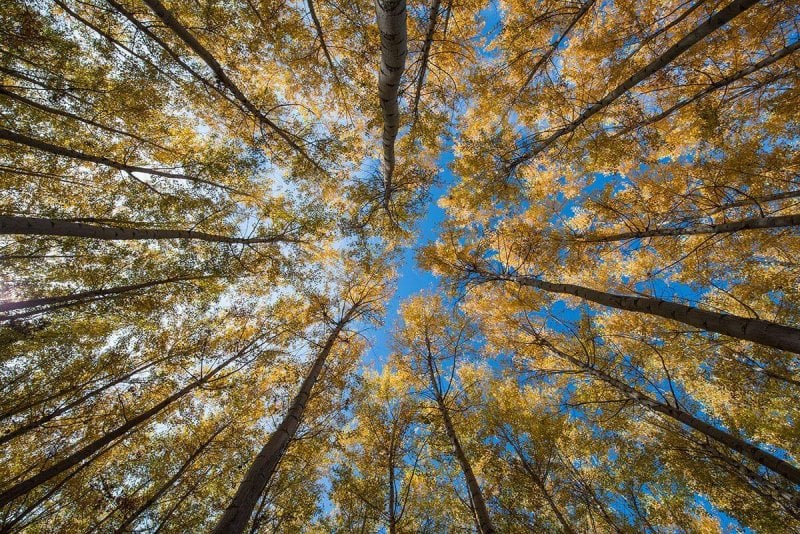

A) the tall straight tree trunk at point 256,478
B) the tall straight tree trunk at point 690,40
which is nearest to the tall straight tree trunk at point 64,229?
the tall straight tree trunk at point 256,478

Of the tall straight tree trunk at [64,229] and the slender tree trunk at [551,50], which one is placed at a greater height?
the slender tree trunk at [551,50]

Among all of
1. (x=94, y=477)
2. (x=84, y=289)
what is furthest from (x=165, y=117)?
(x=94, y=477)

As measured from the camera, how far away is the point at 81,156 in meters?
4.70

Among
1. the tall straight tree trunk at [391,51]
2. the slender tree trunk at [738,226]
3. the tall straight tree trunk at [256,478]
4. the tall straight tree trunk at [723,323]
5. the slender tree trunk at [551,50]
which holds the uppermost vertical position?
the slender tree trunk at [551,50]

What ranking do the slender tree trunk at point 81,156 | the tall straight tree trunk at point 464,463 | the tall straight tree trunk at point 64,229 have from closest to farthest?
1. the tall straight tree trunk at point 64,229
2. the slender tree trunk at point 81,156
3. the tall straight tree trunk at point 464,463

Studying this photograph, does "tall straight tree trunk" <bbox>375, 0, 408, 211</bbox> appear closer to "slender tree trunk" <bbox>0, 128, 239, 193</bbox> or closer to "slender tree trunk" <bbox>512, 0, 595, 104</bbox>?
"slender tree trunk" <bbox>512, 0, 595, 104</bbox>

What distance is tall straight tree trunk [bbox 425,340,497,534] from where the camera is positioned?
15.0ft

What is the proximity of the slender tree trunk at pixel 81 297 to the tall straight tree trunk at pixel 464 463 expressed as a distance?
6904 mm

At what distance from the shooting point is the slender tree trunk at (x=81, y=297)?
562 centimetres

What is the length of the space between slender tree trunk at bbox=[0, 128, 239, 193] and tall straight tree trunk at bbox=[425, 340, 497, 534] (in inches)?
300

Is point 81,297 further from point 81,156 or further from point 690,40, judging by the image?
point 690,40

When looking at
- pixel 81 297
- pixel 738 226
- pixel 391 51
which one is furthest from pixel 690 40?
pixel 81 297

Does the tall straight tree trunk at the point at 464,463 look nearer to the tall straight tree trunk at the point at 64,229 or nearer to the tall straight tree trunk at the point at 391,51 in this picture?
the tall straight tree trunk at the point at 391,51

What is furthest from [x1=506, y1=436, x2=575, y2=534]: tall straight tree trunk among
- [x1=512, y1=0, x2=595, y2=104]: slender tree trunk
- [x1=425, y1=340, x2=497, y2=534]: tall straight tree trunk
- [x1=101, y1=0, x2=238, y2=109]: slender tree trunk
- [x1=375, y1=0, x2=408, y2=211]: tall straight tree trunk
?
[x1=101, y1=0, x2=238, y2=109]: slender tree trunk
